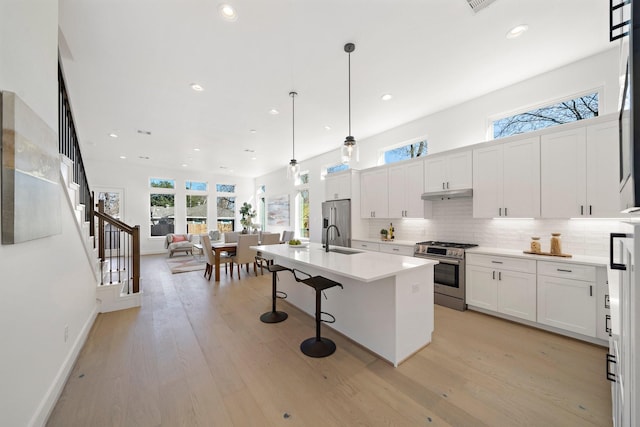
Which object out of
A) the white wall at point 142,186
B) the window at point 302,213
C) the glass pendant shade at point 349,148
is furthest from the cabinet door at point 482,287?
the white wall at point 142,186

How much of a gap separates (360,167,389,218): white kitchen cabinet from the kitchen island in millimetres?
2279

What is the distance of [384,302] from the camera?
2.25 m

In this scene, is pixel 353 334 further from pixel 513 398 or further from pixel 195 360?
pixel 195 360

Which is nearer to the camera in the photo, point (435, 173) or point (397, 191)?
point (435, 173)

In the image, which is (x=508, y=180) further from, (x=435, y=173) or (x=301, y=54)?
(x=301, y=54)

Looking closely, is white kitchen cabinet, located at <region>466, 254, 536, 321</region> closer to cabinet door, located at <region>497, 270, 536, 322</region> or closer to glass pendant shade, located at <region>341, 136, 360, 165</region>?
cabinet door, located at <region>497, 270, 536, 322</region>

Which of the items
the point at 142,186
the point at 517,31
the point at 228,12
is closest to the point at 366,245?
the point at 517,31

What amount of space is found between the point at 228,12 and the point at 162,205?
28.0 feet

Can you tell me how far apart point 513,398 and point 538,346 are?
1065 millimetres

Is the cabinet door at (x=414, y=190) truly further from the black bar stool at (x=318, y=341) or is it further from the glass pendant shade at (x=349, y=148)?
the black bar stool at (x=318, y=341)

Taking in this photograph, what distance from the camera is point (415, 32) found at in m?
2.48

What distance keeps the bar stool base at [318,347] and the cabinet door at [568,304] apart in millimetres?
2460

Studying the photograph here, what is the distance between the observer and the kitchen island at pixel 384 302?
7.06 feet

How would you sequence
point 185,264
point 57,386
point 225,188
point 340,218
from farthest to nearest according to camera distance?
point 225,188 < point 185,264 < point 340,218 < point 57,386
